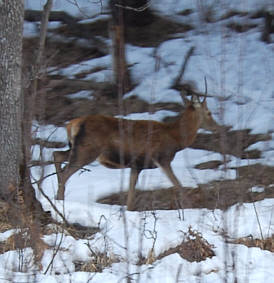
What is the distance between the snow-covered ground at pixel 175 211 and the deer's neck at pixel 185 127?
25cm

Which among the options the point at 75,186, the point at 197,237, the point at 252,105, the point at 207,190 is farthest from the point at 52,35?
the point at 197,237

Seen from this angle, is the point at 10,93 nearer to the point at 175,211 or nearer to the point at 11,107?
the point at 11,107

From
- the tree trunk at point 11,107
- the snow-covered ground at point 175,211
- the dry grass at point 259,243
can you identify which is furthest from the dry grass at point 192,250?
the tree trunk at point 11,107

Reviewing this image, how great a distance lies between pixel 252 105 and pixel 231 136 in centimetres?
136

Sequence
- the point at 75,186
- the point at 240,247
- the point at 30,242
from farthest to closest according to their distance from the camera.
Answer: the point at 75,186 → the point at 240,247 → the point at 30,242

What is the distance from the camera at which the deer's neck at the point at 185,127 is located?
35.2 feet

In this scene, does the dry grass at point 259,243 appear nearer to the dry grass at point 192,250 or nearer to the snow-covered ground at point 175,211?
the snow-covered ground at point 175,211

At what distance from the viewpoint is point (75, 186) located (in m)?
10.9

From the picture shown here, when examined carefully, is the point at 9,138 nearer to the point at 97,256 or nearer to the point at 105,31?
the point at 97,256

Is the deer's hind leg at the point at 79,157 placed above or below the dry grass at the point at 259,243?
above

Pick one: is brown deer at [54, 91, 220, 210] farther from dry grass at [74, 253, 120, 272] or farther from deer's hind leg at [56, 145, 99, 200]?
dry grass at [74, 253, 120, 272]

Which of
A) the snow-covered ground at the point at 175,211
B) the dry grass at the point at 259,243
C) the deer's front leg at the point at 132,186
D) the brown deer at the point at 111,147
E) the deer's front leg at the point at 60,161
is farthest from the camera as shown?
the brown deer at the point at 111,147

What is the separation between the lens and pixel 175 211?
8484mm

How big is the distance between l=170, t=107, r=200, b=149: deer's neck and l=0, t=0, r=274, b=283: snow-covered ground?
0.81 ft
